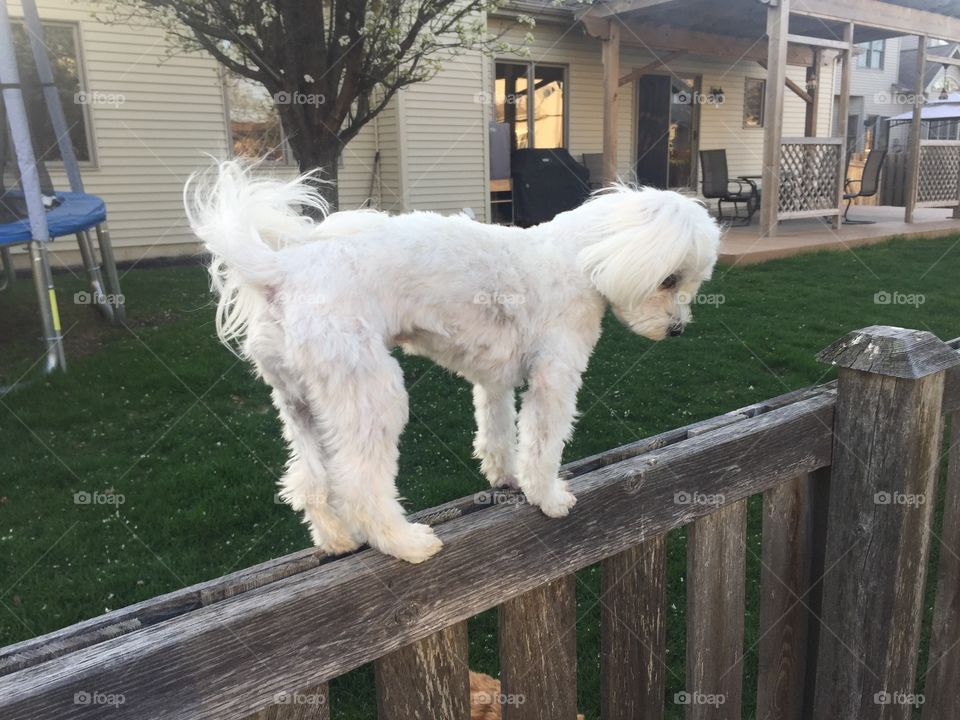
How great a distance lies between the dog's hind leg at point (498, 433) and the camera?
1987mm

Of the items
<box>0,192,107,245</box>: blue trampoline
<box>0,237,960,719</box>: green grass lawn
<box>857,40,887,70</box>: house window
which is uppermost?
<box>857,40,887,70</box>: house window

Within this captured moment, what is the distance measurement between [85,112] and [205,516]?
29.0 feet

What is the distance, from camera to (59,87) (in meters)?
10.2

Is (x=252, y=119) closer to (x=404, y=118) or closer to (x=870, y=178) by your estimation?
(x=404, y=118)

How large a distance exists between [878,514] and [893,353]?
43 centimetres

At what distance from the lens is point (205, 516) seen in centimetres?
374

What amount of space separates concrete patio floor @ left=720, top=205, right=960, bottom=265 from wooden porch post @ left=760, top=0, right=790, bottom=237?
0.45 m

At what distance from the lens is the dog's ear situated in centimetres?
165

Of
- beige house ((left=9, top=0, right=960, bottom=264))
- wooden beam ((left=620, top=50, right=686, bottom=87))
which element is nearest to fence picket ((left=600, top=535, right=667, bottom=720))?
beige house ((left=9, top=0, right=960, bottom=264))

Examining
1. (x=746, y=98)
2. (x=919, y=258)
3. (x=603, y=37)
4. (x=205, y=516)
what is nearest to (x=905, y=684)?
(x=205, y=516)

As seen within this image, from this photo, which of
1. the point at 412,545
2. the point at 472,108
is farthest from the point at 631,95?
the point at 412,545

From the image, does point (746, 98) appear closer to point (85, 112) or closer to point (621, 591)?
point (85, 112)

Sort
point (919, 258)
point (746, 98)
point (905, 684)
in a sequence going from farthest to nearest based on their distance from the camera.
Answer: point (746, 98)
point (919, 258)
point (905, 684)

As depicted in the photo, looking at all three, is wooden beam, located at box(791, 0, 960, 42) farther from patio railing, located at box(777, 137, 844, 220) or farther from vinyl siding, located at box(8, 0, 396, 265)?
vinyl siding, located at box(8, 0, 396, 265)
